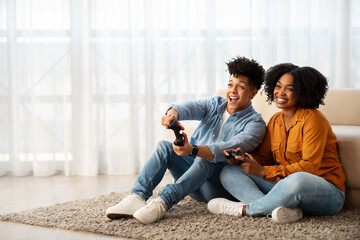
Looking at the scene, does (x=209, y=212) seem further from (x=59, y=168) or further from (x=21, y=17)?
(x=21, y=17)

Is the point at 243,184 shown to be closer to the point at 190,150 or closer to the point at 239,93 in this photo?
the point at 190,150

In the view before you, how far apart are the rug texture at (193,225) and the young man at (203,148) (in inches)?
2.9

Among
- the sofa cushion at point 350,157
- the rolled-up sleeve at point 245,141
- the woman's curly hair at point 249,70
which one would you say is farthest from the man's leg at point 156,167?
the sofa cushion at point 350,157

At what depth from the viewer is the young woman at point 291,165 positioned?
6.79 ft

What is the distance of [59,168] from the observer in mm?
3648

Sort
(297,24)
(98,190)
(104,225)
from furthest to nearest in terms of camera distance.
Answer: (297,24)
(98,190)
(104,225)

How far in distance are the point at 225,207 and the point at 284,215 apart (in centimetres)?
29

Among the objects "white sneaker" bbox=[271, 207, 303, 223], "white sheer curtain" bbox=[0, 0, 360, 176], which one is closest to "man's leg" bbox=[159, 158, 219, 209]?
"white sneaker" bbox=[271, 207, 303, 223]

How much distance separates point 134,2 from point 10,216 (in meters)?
1.82

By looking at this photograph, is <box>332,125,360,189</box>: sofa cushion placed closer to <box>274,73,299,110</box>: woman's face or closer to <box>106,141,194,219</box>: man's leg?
<box>274,73,299,110</box>: woman's face

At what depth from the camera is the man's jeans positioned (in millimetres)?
2186

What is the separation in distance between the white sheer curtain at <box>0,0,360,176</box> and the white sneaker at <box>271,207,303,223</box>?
1614 mm

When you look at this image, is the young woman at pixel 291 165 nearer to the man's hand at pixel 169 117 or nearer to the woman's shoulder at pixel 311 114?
the woman's shoulder at pixel 311 114

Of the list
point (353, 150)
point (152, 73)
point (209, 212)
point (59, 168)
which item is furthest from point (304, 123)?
point (59, 168)
